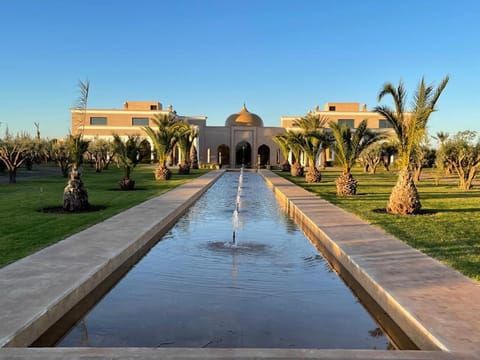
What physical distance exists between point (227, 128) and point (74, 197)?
151ft

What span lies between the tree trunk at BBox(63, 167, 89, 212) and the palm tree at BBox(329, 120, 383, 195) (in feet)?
32.5

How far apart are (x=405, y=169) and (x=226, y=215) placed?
5079 mm

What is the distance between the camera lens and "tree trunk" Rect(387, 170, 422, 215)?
12475 mm

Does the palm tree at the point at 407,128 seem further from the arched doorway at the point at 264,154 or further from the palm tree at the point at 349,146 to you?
the arched doorway at the point at 264,154

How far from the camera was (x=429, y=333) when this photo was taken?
390 centimetres

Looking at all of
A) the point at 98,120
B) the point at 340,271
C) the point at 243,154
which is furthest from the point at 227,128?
the point at 340,271

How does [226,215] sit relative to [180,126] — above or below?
below

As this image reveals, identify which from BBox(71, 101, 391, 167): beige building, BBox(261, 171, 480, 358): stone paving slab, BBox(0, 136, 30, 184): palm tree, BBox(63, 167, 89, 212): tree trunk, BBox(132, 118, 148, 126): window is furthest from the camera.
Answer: BBox(132, 118, 148, 126): window

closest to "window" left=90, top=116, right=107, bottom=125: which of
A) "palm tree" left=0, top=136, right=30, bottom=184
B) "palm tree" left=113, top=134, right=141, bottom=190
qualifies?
"palm tree" left=0, top=136, right=30, bottom=184

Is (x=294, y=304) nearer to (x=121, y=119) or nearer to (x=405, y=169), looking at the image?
(x=405, y=169)

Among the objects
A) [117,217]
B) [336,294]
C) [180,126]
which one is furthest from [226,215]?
[180,126]

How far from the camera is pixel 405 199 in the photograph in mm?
12508

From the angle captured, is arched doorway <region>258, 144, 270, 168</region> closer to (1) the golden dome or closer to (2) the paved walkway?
(1) the golden dome

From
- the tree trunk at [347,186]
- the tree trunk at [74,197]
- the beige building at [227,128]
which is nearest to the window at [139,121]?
the beige building at [227,128]
